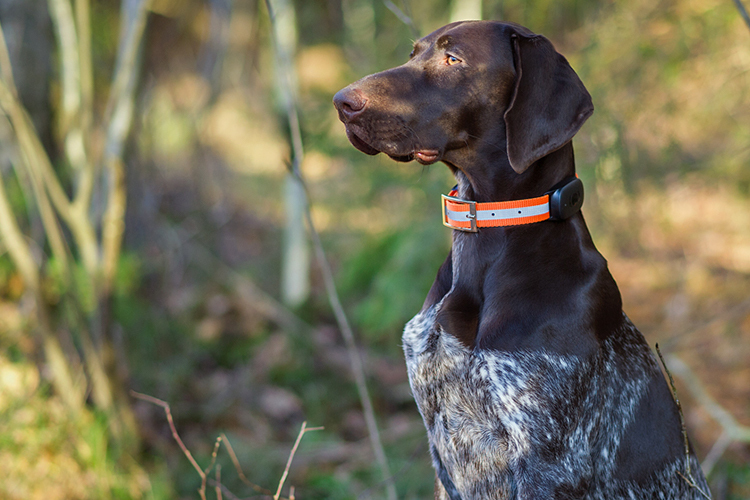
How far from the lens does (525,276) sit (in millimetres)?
1920

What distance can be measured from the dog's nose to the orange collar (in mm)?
464

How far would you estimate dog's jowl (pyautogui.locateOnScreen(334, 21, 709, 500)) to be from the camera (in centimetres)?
188

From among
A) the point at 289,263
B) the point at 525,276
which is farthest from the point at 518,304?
the point at 289,263

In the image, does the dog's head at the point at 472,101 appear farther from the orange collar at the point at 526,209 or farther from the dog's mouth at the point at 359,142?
the orange collar at the point at 526,209

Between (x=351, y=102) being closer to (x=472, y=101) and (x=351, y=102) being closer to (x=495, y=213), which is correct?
(x=472, y=101)

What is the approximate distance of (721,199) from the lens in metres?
9.12

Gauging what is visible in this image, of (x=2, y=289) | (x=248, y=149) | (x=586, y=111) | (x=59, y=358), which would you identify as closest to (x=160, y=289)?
(x=2, y=289)

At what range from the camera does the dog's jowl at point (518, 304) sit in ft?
6.16

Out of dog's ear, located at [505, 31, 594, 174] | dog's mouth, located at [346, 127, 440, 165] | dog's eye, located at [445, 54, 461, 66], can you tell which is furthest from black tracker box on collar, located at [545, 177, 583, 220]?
dog's eye, located at [445, 54, 461, 66]

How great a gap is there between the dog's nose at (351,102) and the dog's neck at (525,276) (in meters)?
0.48

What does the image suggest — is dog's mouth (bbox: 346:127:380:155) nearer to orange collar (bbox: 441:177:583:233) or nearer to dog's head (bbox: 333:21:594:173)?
dog's head (bbox: 333:21:594:173)

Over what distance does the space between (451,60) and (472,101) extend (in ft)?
0.53

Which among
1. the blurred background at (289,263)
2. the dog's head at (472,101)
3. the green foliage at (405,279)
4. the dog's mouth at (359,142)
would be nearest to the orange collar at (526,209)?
the dog's head at (472,101)

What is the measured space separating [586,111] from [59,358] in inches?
147
